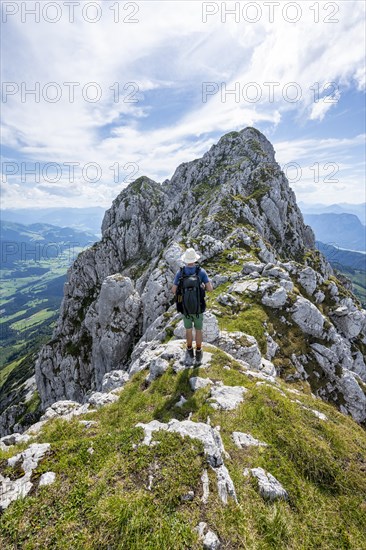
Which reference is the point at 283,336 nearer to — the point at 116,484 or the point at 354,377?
the point at 354,377

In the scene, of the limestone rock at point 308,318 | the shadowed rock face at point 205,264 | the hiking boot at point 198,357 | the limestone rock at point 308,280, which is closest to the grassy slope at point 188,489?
the hiking boot at point 198,357

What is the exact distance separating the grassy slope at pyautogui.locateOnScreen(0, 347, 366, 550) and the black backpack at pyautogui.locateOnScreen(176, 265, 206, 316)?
5170mm

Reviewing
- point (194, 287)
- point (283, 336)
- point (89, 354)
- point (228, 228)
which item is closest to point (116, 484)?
point (194, 287)

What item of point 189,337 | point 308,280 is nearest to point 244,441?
point 189,337

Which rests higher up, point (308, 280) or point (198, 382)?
point (308, 280)

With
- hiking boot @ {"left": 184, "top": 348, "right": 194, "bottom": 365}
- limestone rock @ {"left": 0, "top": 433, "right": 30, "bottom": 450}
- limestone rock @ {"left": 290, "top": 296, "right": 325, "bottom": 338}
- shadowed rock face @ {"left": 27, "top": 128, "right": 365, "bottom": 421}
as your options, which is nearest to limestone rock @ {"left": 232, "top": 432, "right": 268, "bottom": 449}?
hiking boot @ {"left": 184, "top": 348, "right": 194, "bottom": 365}

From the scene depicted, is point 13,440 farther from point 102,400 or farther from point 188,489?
point 188,489

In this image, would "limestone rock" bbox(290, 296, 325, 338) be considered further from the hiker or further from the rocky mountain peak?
the hiker

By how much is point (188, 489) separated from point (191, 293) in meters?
8.27

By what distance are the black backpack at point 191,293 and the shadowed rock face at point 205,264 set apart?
9.00 m

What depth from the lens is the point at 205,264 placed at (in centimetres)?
4278

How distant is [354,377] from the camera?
2589 centimetres

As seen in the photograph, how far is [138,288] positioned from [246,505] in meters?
57.7

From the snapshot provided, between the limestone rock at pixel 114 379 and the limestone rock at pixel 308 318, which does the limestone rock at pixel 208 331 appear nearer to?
the limestone rock at pixel 114 379
